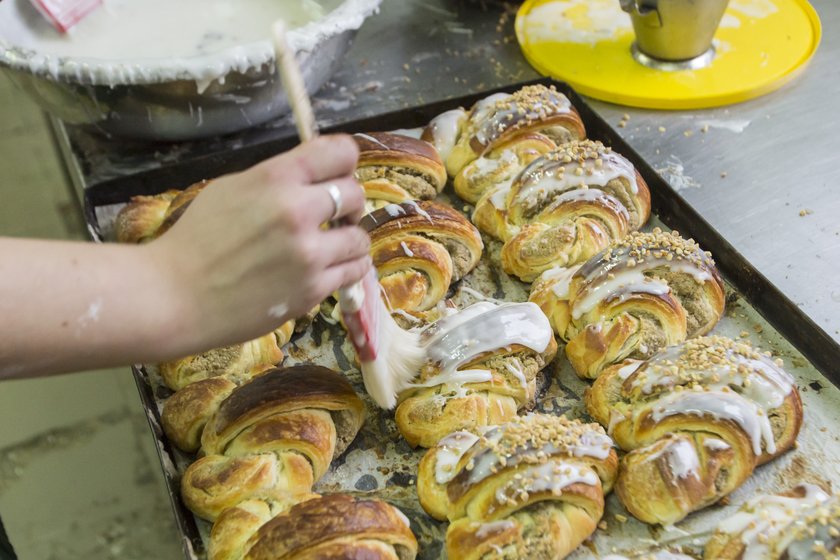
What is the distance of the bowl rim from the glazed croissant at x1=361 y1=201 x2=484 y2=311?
1.55 ft

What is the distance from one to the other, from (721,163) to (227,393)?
4.48 ft

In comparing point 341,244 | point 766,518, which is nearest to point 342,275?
point 341,244

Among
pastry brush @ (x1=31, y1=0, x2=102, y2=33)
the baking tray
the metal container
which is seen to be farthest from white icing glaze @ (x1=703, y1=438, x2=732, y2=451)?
pastry brush @ (x1=31, y1=0, x2=102, y2=33)

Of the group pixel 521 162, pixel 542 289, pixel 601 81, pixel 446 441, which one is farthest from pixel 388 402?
pixel 601 81

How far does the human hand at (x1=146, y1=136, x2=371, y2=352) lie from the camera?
1016 millimetres

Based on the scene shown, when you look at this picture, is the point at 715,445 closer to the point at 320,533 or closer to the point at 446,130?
the point at 320,533

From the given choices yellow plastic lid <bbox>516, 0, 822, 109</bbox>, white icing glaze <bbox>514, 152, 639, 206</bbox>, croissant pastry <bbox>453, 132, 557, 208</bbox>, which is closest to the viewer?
white icing glaze <bbox>514, 152, 639, 206</bbox>

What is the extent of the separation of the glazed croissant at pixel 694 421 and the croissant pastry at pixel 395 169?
2.44 ft

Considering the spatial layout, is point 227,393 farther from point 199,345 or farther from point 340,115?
point 340,115

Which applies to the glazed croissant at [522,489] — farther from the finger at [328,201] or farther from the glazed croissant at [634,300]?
the finger at [328,201]

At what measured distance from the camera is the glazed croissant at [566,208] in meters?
1.83

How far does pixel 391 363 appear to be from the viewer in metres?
1.52

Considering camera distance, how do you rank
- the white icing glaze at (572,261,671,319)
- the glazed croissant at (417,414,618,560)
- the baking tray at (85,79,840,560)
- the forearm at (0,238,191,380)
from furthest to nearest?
the white icing glaze at (572,261,671,319), the baking tray at (85,79,840,560), the glazed croissant at (417,414,618,560), the forearm at (0,238,191,380)

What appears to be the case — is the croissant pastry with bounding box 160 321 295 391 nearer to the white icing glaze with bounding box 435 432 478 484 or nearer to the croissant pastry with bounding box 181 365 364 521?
the croissant pastry with bounding box 181 365 364 521
